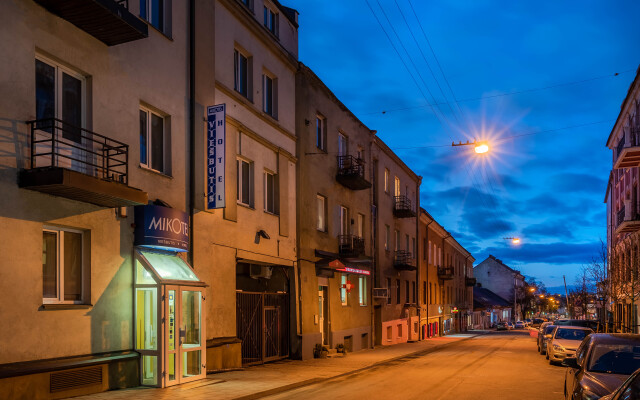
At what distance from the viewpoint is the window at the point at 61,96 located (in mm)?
11867

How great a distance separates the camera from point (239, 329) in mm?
18969

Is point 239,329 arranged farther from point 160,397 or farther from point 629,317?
point 629,317

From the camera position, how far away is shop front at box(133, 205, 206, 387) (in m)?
13.8

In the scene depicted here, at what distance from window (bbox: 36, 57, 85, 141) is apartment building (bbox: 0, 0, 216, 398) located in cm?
3

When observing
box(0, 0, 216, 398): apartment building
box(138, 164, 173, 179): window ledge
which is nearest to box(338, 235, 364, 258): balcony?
box(0, 0, 216, 398): apartment building

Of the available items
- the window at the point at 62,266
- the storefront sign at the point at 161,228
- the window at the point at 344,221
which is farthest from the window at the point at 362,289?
the window at the point at 62,266

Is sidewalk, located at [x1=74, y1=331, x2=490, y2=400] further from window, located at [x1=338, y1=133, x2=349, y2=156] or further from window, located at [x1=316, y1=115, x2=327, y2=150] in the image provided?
window, located at [x1=338, y1=133, x2=349, y2=156]

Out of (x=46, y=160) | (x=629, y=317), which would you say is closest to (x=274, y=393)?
(x=46, y=160)

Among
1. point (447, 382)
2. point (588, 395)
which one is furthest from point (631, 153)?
point (588, 395)

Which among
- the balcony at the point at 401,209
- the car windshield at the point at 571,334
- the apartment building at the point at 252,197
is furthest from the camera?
the balcony at the point at 401,209

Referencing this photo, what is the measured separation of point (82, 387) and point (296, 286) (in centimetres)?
1115

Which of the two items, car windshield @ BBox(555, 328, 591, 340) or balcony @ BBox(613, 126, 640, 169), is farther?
balcony @ BBox(613, 126, 640, 169)

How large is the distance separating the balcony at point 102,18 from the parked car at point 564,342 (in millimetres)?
16866

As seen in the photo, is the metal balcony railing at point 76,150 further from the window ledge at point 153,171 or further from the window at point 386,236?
the window at point 386,236
